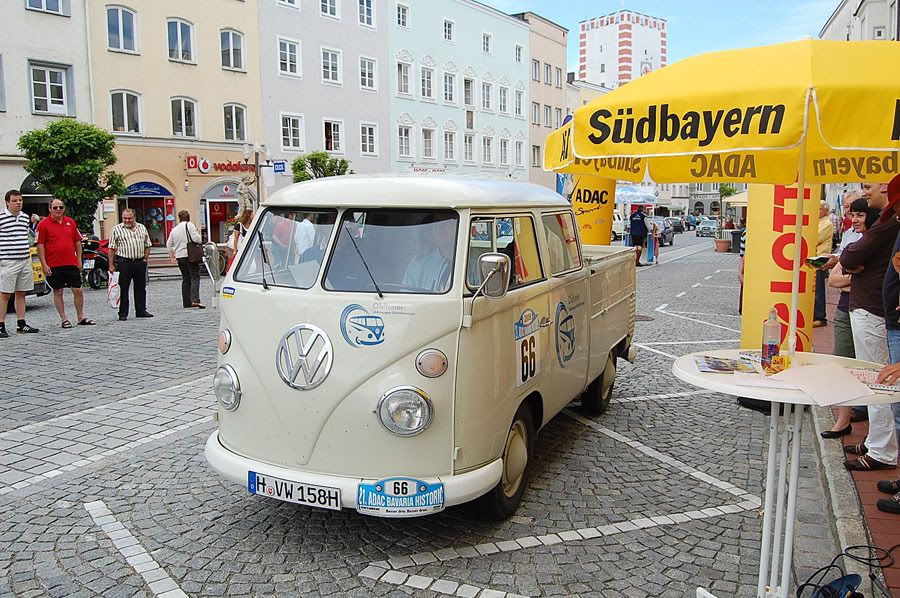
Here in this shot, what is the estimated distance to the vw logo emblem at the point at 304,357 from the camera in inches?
164

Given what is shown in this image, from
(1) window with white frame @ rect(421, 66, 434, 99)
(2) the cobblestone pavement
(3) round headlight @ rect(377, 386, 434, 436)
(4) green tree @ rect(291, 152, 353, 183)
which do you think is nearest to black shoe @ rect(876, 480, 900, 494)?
(2) the cobblestone pavement

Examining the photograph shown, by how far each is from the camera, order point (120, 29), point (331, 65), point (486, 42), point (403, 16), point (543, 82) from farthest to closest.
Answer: point (543, 82)
point (486, 42)
point (403, 16)
point (331, 65)
point (120, 29)

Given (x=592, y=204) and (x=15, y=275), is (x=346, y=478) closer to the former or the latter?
(x=15, y=275)

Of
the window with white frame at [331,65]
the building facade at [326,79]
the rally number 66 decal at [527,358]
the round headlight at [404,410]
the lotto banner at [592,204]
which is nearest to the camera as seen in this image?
the round headlight at [404,410]

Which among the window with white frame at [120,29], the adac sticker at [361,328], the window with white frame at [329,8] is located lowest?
the adac sticker at [361,328]

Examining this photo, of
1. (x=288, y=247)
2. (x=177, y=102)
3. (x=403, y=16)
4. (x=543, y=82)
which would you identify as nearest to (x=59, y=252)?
(x=288, y=247)

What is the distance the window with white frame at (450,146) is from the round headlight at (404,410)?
147 ft

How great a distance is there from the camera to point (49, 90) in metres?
27.6

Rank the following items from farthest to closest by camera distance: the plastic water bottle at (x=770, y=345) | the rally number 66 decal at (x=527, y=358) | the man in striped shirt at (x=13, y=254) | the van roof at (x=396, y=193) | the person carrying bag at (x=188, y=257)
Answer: the person carrying bag at (x=188, y=257) < the man in striped shirt at (x=13, y=254) < the rally number 66 decal at (x=527, y=358) < the van roof at (x=396, y=193) < the plastic water bottle at (x=770, y=345)

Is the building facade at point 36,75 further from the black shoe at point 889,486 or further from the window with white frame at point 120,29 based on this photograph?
the black shoe at point 889,486

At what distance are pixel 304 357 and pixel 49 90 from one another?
28.2 m

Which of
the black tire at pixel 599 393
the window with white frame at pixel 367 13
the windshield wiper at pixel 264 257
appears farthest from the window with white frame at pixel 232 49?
the windshield wiper at pixel 264 257

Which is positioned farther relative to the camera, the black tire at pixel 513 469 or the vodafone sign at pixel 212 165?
the vodafone sign at pixel 212 165

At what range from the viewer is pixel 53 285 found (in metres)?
11.5
